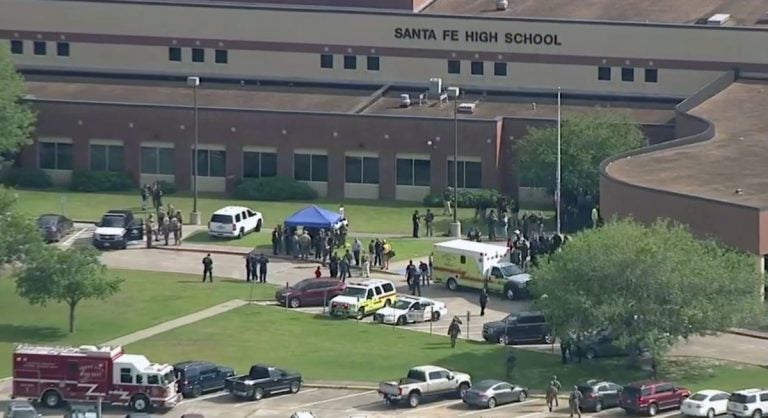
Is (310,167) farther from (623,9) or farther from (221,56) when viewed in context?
(623,9)

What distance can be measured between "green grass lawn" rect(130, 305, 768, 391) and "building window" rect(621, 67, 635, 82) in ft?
110

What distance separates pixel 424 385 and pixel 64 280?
15.8 meters

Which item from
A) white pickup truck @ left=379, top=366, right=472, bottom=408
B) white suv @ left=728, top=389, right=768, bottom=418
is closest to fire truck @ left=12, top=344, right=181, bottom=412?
white pickup truck @ left=379, top=366, right=472, bottom=408

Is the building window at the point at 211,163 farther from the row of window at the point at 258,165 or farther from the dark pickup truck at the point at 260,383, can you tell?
the dark pickup truck at the point at 260,383

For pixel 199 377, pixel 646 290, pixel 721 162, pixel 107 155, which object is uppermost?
pixel 107 155

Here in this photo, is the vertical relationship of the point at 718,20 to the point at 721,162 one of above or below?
above

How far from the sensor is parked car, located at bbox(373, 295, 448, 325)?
340ft

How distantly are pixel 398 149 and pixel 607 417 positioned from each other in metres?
39.4

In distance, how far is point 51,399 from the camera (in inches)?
3659

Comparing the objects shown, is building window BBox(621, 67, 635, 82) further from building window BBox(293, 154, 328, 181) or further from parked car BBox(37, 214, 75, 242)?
parked car BBox(37, 214, 75, 242)

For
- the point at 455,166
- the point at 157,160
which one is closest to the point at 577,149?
Answer: the point at 455,166

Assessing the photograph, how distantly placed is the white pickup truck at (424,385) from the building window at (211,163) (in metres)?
38.4

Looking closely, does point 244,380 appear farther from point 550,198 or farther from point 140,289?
point 550,198

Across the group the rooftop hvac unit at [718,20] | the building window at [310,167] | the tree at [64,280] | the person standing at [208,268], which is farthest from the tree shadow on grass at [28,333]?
the rooftop hvac unit at [718,20]
